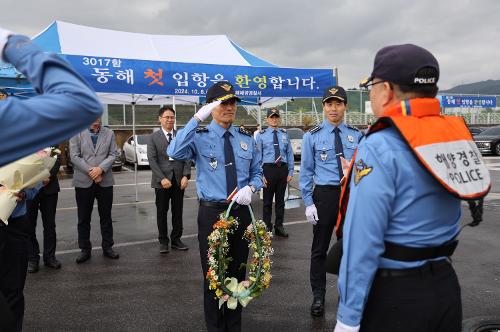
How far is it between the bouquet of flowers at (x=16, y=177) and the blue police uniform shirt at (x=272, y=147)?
15.4ft

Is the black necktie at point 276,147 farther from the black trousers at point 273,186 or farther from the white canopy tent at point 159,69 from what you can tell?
the white canopy tent at point 159,69

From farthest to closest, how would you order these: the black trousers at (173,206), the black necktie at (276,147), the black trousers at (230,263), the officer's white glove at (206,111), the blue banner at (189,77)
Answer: the black necktie at (276,147) → the blue banner at (189,77) → the black trousers at (173,206) → the black trousers at (230,263) → the officer's white glove at (206,111)

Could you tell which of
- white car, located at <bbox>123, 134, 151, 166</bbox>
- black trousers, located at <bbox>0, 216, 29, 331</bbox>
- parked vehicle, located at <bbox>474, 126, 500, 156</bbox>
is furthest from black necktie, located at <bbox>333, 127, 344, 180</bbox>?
parked vehicle, located at <bbox>474, 126, 500, 156</bbox>

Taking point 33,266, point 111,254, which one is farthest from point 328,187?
point 33,266

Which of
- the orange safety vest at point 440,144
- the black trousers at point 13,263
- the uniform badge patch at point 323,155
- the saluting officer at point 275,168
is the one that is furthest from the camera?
the saluting officer at point 275,168

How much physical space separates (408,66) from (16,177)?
2834 millimetres

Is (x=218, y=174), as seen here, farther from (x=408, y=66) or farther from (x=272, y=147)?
(x=272, y=147)

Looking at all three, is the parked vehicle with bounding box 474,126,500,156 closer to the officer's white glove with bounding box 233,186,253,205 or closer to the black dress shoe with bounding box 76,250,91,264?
the black dress shoe with bounding box 76,250,91,264

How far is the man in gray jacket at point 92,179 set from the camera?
5.69m

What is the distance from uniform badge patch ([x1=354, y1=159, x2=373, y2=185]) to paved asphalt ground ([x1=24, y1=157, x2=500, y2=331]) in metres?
2.38

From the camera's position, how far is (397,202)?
159 centimetres

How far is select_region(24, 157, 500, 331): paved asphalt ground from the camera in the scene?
3.79 meters

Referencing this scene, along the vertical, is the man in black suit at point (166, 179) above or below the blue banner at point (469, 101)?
below

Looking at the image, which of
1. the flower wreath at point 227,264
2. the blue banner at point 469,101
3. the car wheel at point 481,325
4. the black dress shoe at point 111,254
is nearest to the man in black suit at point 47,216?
the black dress shoe at point 111,254
